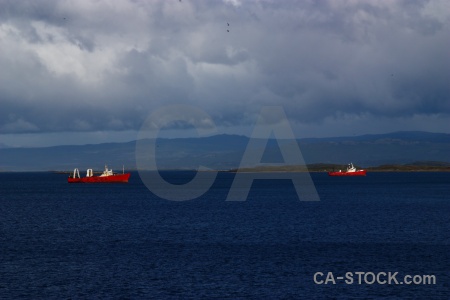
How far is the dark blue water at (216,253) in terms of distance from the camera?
49.8m

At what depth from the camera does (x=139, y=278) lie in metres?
53.7

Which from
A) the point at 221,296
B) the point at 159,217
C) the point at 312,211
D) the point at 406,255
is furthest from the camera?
the point at 312,211

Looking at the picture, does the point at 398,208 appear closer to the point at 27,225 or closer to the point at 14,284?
the point at 27,225

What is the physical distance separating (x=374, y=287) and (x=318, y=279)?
4.83 meters

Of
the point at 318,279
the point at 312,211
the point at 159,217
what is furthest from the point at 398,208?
the point at 318,279

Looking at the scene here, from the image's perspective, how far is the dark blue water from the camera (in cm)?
4984

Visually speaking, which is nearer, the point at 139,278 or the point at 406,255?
the point at 139,278

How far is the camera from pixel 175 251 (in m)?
67.5

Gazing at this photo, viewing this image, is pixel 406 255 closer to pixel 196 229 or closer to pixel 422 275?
pixel 422 275

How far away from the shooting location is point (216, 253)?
66.0 m

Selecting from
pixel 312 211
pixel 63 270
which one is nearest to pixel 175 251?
pixel 63 270

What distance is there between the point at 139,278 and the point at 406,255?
2639 centimetres

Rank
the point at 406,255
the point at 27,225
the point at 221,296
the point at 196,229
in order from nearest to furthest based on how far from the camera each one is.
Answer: the point at 221,296 → the point at 406,255 → the point at 196,229 → the point at 27,225

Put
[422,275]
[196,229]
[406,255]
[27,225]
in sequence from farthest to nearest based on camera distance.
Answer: [27,225], [196,229], [406,255], [422,275]
